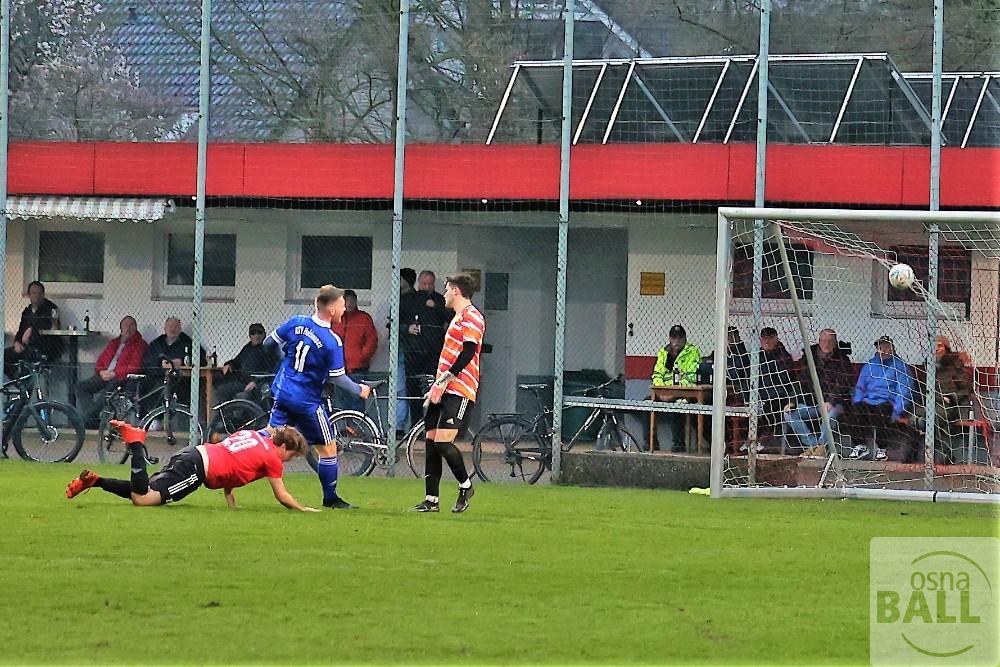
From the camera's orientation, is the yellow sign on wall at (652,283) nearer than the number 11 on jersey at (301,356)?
No

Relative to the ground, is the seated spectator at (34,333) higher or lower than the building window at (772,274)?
lower

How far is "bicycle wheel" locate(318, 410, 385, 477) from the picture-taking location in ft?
55.1

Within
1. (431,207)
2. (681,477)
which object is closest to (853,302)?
(681,477)

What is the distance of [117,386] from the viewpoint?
18156mm

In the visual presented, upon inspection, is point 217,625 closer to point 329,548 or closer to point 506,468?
point 329,548

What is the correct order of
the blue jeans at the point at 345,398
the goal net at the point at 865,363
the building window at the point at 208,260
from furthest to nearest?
the building window at the point at 208,260
the blue jeans at the point at 345,398
the goal net at the point at 865,363

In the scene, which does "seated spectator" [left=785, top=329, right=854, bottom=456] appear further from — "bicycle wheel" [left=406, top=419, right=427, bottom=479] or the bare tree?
the bare tree

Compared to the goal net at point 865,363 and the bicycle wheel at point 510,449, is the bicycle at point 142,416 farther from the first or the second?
the goal net at point 865,363

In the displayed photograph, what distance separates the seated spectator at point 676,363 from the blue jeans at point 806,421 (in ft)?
4.41

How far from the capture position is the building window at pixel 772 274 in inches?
638

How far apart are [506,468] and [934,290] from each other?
459 centimetres

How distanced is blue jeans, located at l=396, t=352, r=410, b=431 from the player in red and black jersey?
18.6 feet

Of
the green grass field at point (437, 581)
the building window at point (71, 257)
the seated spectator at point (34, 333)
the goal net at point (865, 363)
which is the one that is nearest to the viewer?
the green grass field at point (437, 581)

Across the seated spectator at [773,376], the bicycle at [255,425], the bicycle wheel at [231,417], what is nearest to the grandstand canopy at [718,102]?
the seated spectator at [773,376]
